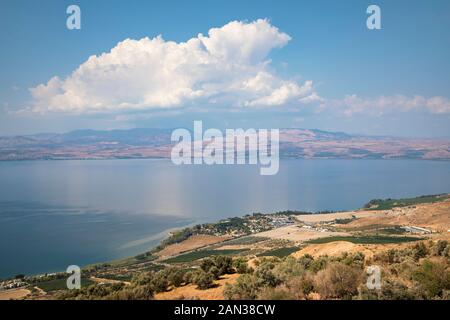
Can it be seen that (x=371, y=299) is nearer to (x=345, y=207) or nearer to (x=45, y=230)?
(x=45, y=230)

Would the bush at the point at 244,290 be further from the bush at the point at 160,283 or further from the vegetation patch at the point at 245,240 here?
the vegetation patch at the point at 245,240

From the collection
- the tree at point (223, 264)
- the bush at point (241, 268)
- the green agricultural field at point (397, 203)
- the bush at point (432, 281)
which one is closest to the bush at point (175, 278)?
the tree at point (223, 264)

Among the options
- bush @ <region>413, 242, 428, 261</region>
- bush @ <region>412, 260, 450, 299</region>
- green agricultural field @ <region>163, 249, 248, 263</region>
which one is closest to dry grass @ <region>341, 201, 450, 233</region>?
green agricultural field @ <region>163, 249, 248, 263</region>

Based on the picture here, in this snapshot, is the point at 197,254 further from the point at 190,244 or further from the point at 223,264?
the point at 223,264

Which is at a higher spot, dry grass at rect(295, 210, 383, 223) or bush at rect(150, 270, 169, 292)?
bush at rect(150, 270, 169, 292)

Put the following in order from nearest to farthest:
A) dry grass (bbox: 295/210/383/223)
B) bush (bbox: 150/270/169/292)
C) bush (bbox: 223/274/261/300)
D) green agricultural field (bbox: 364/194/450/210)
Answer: bush (bbox: 223/274/261/300) → bush (bbox: 150/270/169/292) → dry grass (bbox: 295/210/383/223) → green agricultural field (bbox: 364/194/450/210)

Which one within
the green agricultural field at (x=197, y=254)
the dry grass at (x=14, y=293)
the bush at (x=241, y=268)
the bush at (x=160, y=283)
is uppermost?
the bush at (x=160, y=283)

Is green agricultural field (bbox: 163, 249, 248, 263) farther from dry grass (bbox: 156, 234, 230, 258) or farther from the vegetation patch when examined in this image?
the vegetation patch
